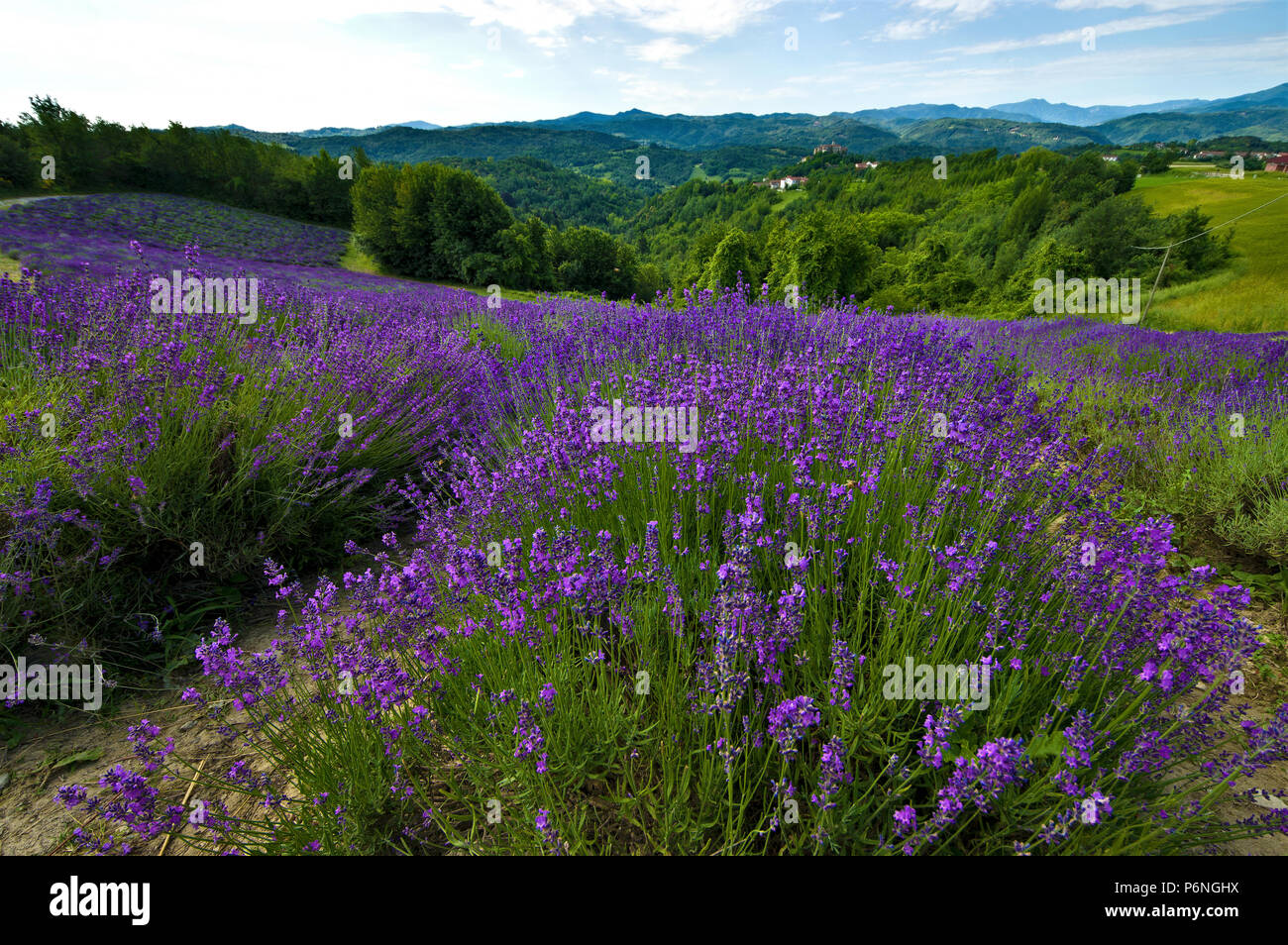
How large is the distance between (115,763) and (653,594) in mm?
2011

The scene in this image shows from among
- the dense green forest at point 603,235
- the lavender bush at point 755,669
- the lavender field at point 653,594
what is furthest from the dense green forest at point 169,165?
the lavender bush at point 755,669

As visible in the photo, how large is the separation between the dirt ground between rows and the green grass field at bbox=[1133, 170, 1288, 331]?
1938cm

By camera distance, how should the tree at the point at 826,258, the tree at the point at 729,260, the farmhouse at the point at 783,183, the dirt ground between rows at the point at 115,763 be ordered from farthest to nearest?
the farmhouse at the point at 783,183 < the tree at the point at 729,260 < the tree at the point at 826,258 < the dirt ground between rows at the point at 115,763

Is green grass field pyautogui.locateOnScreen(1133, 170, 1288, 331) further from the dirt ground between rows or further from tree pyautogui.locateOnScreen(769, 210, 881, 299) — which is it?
the dirt ground between rows

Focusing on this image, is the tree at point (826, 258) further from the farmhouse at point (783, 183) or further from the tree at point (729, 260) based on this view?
the farmhouse at point (783, 183)

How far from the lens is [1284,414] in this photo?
3.85 meters

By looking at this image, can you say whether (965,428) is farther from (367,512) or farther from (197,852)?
(367,512)

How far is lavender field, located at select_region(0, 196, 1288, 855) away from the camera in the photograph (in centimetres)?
138

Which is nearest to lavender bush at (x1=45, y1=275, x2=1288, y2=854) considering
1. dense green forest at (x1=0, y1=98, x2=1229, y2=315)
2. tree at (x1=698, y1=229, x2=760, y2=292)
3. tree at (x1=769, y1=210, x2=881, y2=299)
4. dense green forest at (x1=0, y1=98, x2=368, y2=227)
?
dense green forest at (x1=0, y1=98, x2=1229, y2=315)

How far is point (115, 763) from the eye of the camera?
1.91 metres

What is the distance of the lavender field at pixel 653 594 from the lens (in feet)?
4.51

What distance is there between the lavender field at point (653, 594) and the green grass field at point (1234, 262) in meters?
19.3

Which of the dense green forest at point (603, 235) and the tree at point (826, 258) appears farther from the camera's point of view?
the dense green forest at point (603, 235)
